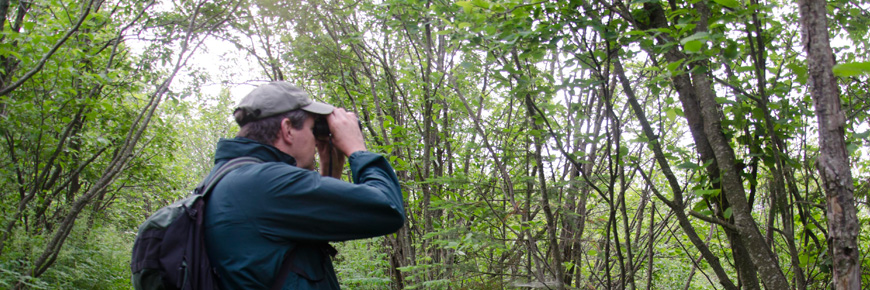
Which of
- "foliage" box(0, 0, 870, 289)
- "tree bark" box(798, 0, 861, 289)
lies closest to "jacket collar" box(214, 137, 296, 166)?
"foliage" box(0, 0, 870, 289)

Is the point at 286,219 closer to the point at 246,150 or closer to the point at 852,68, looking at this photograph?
the point at 246,150

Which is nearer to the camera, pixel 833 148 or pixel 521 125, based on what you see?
pixel 833 148

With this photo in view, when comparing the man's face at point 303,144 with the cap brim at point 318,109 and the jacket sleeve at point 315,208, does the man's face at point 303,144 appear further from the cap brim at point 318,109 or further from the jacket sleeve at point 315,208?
the jacket sleeve at point 315,208

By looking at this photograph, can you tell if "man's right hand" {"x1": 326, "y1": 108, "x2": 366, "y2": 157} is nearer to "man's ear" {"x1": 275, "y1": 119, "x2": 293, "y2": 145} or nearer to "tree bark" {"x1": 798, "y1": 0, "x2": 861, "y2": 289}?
"man's ear" {"x1": 275, "y1": 119, "x2": 293, "y2": 145}

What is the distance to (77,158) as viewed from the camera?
693 centimetres

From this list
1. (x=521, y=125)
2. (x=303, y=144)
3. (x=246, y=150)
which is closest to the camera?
(x=246, y=150)

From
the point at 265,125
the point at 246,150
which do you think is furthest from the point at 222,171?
the point at 265,125

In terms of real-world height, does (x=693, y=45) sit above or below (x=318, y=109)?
above

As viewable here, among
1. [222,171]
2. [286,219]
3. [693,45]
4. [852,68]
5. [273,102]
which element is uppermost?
[693,45]

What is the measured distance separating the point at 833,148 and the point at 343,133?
4.93 feet

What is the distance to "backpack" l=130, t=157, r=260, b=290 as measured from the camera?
4.13 ft

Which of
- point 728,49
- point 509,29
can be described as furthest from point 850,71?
point 509,29

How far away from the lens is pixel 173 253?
4.18 feet

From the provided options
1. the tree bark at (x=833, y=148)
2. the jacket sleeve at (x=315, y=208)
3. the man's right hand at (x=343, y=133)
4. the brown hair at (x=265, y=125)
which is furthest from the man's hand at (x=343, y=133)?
the tree bark at (x=833, y=148)
